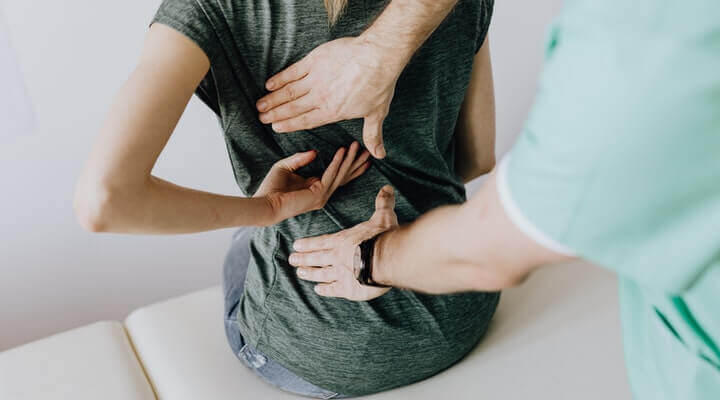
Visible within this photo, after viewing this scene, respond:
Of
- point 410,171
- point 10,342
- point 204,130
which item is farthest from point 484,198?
point 10,342

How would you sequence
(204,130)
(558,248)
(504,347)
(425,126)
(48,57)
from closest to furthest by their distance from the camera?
(558,248)
(425,126)
(504,347)
(48,57)
(204,130)

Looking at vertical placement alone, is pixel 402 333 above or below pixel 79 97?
below

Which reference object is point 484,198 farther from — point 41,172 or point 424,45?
Answer: point 41,172

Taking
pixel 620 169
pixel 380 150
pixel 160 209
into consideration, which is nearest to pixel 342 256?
pixel 380 150

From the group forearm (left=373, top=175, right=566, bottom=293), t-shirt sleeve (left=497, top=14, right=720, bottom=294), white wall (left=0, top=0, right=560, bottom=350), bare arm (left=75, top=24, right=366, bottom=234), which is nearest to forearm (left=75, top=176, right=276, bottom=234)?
bare arm (left=75, top=24, right=366, bottom=234)

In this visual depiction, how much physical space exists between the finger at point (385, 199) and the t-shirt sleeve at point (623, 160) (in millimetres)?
474

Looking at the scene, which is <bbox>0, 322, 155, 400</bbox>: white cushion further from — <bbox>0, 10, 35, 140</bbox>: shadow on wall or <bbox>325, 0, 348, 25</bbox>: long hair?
<bbox>325, 0, 348, 25</bbox>: long hair

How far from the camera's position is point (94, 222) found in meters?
0.89

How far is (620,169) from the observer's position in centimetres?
49

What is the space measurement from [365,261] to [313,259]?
162mm

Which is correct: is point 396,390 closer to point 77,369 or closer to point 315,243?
point 315,243

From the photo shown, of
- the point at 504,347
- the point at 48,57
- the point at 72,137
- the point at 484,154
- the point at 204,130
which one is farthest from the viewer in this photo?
the point at 204,130

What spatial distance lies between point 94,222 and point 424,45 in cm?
53

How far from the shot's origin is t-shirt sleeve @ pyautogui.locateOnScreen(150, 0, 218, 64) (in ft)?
2.70
